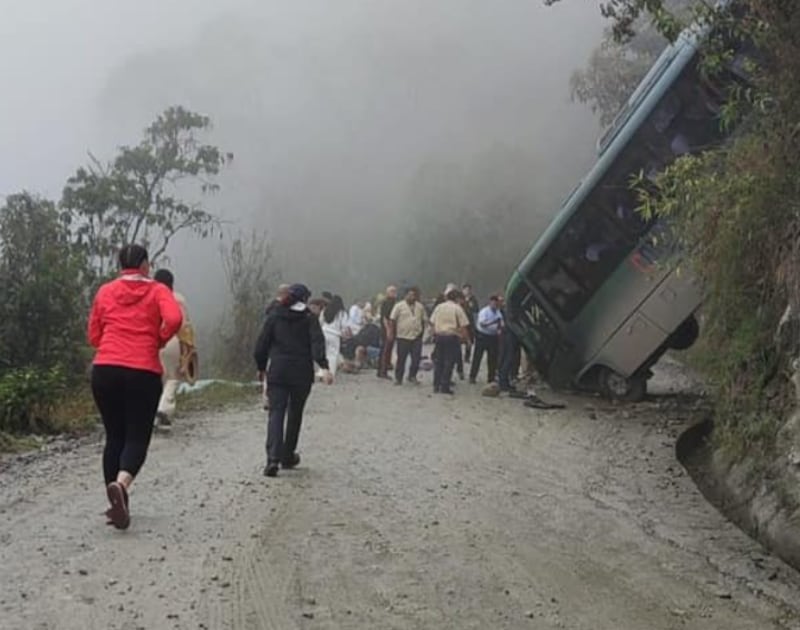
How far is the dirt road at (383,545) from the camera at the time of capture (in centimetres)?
520

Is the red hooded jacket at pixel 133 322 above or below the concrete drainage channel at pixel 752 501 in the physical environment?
below

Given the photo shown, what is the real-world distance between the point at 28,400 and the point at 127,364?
4850mm

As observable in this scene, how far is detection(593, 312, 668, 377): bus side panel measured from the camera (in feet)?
44.9

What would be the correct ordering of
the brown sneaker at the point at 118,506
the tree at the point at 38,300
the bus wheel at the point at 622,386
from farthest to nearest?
the bus wheel at the point at 622,386 < the tree at the point at 38,300 < the brown sneaker at the point at 118,506

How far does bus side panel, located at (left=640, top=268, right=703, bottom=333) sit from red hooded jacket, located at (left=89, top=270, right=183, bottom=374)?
8047 mm

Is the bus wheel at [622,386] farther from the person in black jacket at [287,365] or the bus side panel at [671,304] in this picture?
the person in black jacket at [287,365]

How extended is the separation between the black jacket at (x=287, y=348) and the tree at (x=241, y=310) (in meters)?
9.60

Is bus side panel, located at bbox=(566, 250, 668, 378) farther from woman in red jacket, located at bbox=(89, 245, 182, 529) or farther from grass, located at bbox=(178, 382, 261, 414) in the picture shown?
woman in red jacket, located at bbox=(89, 245, 182, 529)

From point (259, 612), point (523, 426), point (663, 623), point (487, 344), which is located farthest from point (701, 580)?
point (487, 344)

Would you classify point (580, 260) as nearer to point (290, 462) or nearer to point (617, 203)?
point (617, 203)

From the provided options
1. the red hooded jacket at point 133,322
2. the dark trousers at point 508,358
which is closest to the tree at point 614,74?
the dark trousers at point 508,358

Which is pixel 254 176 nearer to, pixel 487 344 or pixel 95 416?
pixel 487 344

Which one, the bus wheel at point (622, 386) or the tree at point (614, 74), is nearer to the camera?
the bus wheel at point (622, 386)

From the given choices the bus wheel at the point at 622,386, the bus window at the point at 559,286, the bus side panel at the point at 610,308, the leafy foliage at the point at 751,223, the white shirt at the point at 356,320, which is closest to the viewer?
the leafy foliage at the point at 751,223
